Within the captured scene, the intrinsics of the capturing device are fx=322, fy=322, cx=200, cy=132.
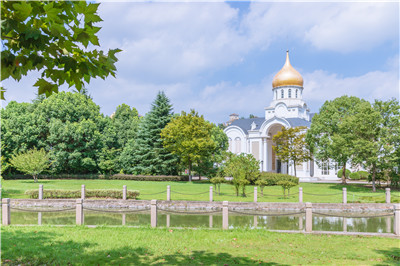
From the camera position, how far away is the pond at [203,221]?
46.4ft

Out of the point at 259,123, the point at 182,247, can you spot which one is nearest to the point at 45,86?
the point at 182,247

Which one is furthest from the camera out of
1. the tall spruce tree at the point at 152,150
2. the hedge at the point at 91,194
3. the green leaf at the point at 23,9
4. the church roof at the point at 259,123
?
the church roof at the point at 259,123

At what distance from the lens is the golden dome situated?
Result: 54.2 m

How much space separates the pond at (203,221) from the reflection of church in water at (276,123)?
34.5m

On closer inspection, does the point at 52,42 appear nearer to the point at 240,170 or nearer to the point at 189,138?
the point at 240,170

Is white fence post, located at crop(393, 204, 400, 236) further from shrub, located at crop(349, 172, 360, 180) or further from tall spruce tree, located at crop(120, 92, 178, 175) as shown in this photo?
shrub, located at crop(349, 172, 360, 180)

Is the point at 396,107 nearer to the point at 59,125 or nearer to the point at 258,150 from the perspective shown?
the point at 258,150

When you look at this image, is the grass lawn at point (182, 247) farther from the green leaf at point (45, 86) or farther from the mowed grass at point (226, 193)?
the mowed grass at point (226, 193)

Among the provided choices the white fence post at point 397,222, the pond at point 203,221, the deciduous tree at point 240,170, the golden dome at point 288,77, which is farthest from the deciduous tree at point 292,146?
the white fence post at point 397,222

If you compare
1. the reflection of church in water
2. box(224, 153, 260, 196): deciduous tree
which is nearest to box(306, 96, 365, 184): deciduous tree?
box(224, 153, 260, 196): deciduous tree

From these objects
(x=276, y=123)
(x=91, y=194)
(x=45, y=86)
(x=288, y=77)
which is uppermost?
(x=288, y=77)

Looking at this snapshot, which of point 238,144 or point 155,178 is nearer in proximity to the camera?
point 155,178

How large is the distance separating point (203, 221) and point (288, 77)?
4372cm

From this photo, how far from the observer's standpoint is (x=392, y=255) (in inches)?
316
